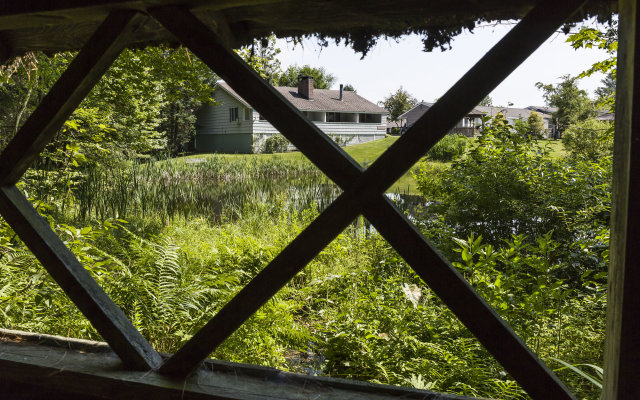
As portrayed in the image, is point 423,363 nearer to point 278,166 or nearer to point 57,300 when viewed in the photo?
point 57,300

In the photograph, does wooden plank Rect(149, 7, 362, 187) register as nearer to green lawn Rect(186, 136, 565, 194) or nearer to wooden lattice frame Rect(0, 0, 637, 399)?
wooden lattice frame Rect(0, 0, 637, 399)

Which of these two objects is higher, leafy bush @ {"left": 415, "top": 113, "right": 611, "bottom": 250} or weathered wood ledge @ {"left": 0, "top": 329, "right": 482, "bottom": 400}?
leafy bush @ {"left": 415, "top": 113, "right": 611, "bottom": 250}

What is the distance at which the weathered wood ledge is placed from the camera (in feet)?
4.54

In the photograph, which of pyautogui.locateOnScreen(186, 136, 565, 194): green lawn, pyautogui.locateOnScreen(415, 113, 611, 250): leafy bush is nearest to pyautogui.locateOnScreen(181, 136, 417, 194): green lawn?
pyautogui.locateOnScreen(186, 136, 565, 194): green lawn

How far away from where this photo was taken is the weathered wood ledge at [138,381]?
1385mm

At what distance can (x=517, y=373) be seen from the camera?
43.0 inches

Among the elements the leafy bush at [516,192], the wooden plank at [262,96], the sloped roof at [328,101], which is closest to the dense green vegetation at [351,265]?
the leafy bush at [516,192]

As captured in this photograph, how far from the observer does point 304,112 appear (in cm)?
2206

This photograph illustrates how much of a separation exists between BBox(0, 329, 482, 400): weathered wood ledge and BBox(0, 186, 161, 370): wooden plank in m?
0.07

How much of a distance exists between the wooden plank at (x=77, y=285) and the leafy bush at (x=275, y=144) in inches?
723

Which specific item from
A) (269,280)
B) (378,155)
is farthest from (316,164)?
(378,155)

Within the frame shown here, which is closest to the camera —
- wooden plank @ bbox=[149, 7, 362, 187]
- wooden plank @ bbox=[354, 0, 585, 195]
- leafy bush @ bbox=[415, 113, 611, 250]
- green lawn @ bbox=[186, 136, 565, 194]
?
wooden plank @ bbox=[354, 0, 585, 195]

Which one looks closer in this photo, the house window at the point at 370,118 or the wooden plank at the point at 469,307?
the wooden plank at the point at 469,307

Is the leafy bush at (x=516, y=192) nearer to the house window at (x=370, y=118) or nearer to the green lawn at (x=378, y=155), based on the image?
the green lawn at (x=378, y=155)
